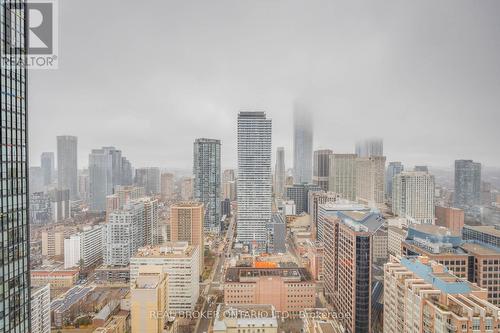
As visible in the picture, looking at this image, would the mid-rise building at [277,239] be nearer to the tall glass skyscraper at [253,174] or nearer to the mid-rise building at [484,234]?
the tall glass skyscraper at [253,174]

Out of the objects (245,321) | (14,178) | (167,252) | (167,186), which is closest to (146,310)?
(245,321)

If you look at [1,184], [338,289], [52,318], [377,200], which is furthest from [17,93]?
[377,200]

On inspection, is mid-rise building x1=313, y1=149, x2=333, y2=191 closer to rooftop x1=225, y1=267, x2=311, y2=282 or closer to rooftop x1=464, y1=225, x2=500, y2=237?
rooftop x1=464, y1=225, x2=500, y2=237

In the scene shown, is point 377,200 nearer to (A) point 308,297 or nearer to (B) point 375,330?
(A) point 308,297

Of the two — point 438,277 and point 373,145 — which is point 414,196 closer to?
point 373,145

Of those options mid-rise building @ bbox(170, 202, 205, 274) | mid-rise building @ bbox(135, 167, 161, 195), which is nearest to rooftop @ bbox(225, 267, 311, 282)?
mid-rise building @ bbox(170, 202, 205, 274)
